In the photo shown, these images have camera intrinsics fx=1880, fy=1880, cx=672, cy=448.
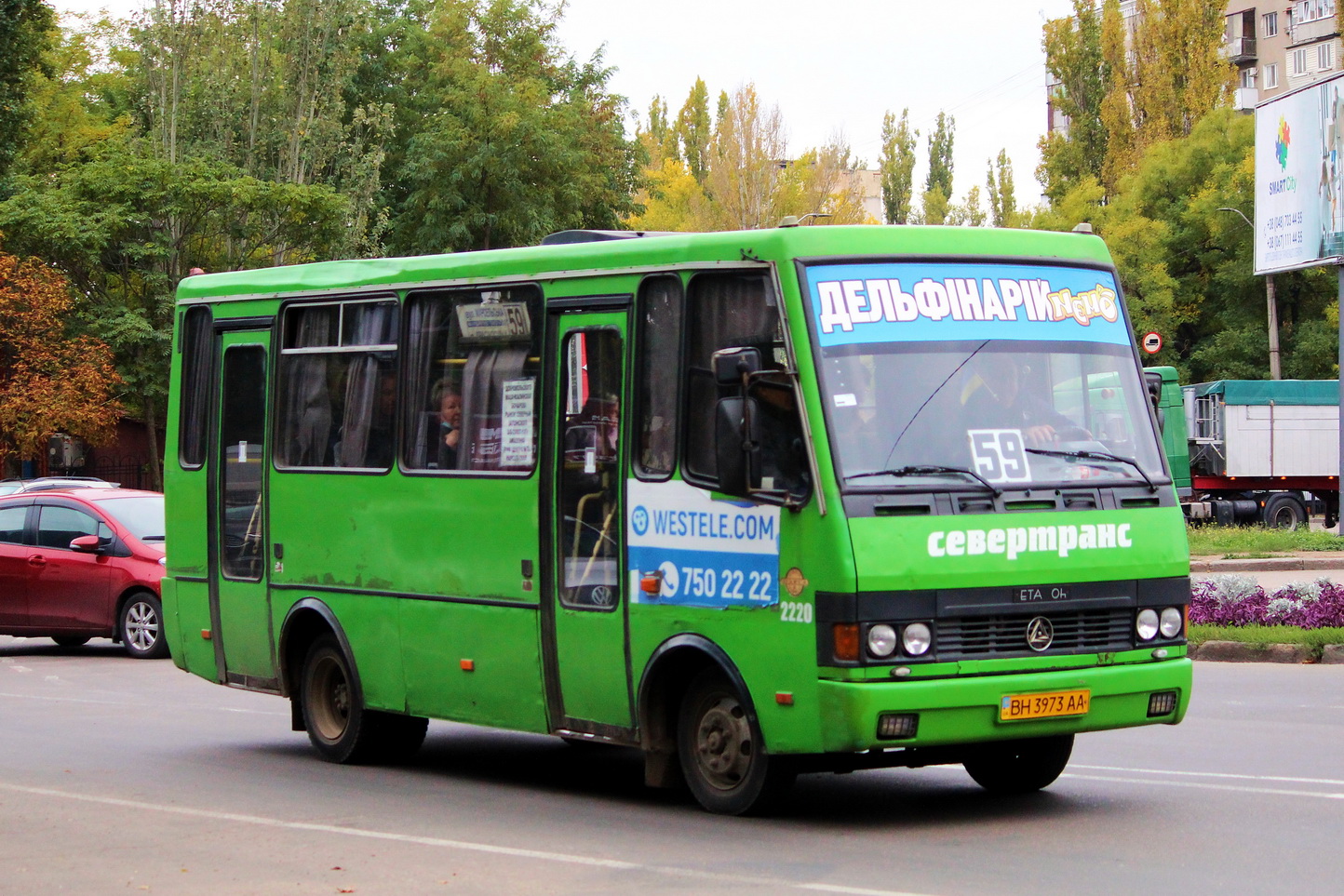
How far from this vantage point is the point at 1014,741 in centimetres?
943

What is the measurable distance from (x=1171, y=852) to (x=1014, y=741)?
5.47 feet

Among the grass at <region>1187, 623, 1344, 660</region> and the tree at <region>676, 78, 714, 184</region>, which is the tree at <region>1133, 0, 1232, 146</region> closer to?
the tree at <region>676, 78, 714, 184</region>

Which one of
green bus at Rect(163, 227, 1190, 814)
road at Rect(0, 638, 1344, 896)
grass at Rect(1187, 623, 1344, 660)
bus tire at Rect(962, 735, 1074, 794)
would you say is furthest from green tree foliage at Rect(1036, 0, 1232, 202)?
bus tire at Rect(962, 735, 1074, 794)

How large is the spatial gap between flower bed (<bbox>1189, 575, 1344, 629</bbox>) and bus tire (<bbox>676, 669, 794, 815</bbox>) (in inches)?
380

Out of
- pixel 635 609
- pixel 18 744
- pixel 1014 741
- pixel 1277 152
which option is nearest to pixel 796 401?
pixel 635 609

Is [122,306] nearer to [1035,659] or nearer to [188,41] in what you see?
[188,41]

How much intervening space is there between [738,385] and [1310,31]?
9982 centimetres

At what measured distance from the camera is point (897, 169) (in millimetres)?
99062

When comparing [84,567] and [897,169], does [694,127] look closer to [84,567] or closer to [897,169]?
[897,169]

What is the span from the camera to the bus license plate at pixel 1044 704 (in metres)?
8.33

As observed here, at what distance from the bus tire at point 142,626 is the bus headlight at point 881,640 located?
12900 millimetres

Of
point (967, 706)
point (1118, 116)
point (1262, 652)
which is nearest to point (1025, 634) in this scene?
point (967, 706)

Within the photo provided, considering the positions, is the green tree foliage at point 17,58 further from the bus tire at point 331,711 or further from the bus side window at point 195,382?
the bus tire at point 331,711

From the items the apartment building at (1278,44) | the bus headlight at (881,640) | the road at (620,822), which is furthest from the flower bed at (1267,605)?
the apartment building at (1278,44)
